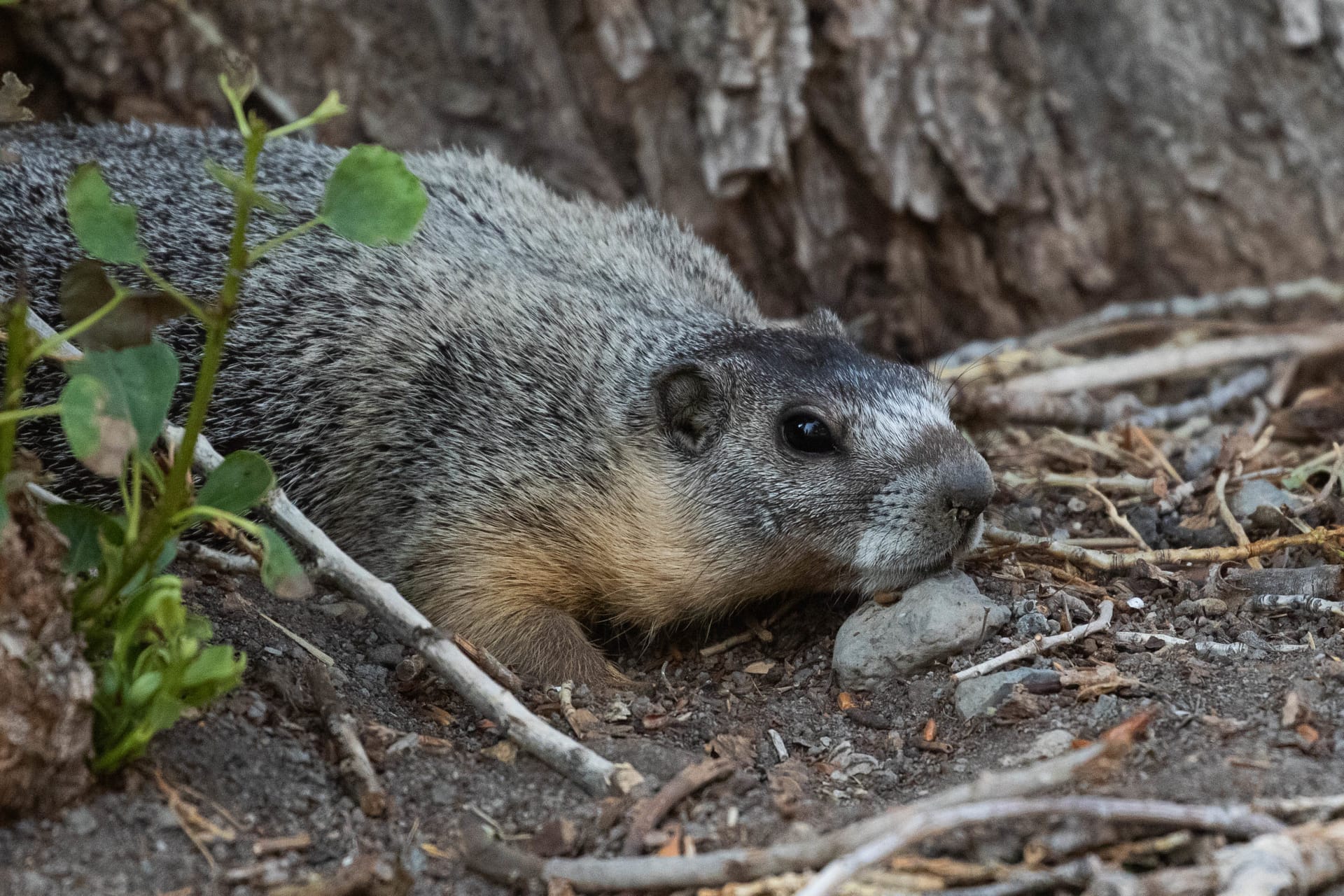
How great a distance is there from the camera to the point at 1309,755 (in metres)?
3.09

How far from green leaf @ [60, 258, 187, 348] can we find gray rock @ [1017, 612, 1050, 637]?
2.69 m

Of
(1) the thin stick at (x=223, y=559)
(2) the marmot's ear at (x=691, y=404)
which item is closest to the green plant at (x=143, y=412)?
(1) the thin stick at (x=223, y=559)

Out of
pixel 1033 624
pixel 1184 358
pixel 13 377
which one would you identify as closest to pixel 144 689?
pixel 13 377

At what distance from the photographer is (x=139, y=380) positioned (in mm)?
2914

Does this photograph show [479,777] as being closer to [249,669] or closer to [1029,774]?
[249,669]

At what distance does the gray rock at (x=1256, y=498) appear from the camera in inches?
187

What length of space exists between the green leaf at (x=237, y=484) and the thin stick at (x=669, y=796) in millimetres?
1220

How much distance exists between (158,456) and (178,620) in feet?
3.27

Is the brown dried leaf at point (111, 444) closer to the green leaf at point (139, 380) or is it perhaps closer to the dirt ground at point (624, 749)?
the green leaf at point (139, 380)

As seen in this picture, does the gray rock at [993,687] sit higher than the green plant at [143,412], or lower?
lower

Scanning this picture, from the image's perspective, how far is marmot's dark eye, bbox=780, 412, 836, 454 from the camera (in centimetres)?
452

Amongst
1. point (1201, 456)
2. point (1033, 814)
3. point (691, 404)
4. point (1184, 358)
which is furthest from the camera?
point (1184, 358)

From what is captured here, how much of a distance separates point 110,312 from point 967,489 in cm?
266

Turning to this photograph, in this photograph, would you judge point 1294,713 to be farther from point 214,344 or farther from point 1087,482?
point 214,344
